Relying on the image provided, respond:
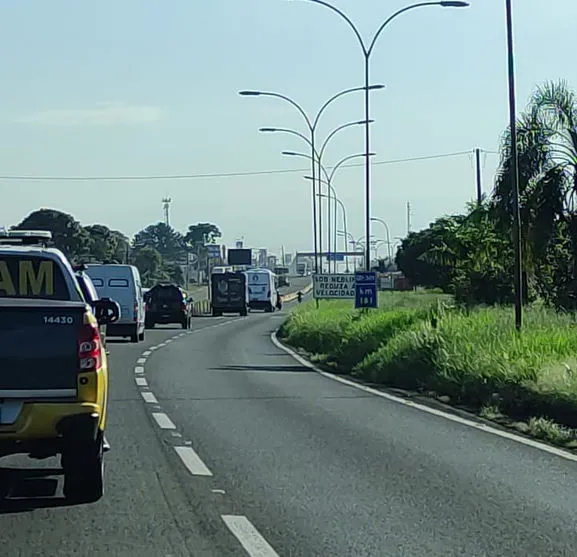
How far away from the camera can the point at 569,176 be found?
1147 inches

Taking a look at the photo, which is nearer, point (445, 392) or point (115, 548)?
point (115, 548)

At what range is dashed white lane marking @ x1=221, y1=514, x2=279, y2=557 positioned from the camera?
27.0 feet

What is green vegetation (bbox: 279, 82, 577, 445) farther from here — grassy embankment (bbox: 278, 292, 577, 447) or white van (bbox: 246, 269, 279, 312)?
white van (bbox: 246, 269, 279, 312)

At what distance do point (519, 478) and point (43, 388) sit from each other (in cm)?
449

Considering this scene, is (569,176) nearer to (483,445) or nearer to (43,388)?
(483,445)

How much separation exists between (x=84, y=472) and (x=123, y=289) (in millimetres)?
29860

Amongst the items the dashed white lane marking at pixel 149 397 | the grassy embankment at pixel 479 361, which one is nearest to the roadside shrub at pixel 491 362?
the grassy embankment at pixel 479 361

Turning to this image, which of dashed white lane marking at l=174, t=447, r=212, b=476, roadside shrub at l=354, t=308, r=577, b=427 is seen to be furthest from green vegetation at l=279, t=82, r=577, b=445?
dashed white lane marking at l=174, t=447, r=212, b=476

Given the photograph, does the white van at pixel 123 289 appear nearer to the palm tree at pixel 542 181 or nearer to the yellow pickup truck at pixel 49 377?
the palm tree at pixel 542 181

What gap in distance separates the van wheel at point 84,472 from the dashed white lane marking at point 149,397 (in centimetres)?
850

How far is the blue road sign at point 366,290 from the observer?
35.7 metres

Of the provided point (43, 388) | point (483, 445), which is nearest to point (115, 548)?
point (43, 388)

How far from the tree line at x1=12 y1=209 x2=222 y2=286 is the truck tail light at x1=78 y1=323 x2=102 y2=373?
322 centimetres

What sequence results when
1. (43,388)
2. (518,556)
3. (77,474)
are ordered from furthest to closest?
1. (77,474)
2. (43,388)
3. (518,556)
